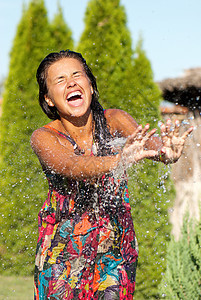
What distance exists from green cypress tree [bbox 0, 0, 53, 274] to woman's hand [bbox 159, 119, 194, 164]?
3444 mm

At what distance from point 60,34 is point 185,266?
11.3 feet

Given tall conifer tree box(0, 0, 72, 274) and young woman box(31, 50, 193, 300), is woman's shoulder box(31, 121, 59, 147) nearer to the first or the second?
young woman box(31, 50, 193, 300)

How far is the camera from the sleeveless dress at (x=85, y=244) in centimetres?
197

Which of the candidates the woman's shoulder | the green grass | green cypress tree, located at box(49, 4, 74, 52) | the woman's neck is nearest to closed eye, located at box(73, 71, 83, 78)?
the woman's neck

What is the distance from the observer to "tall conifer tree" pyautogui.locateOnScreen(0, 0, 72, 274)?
5.26 m

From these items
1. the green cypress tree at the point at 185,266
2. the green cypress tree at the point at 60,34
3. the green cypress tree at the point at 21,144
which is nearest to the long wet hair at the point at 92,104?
the green cypress tree at the point at 185,266

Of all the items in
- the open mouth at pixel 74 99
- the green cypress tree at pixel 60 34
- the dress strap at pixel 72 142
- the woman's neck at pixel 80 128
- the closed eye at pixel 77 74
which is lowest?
the dress strap at pixel 72 142

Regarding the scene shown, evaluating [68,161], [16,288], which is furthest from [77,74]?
[16,288]

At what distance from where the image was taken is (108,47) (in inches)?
190

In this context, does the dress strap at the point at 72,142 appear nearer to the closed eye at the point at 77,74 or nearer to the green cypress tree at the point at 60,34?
the closed eye at the point at 77,74

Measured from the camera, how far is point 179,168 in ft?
19.4

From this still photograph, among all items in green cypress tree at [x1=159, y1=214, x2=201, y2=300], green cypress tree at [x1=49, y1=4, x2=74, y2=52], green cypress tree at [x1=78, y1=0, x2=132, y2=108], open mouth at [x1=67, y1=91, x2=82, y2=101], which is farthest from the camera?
green cypress tree at [x1=49, y1=4, x2=74, y2=52]

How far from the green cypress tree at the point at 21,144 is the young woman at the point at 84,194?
3048 mm

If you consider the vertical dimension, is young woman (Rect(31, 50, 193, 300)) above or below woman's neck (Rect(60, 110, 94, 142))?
below
